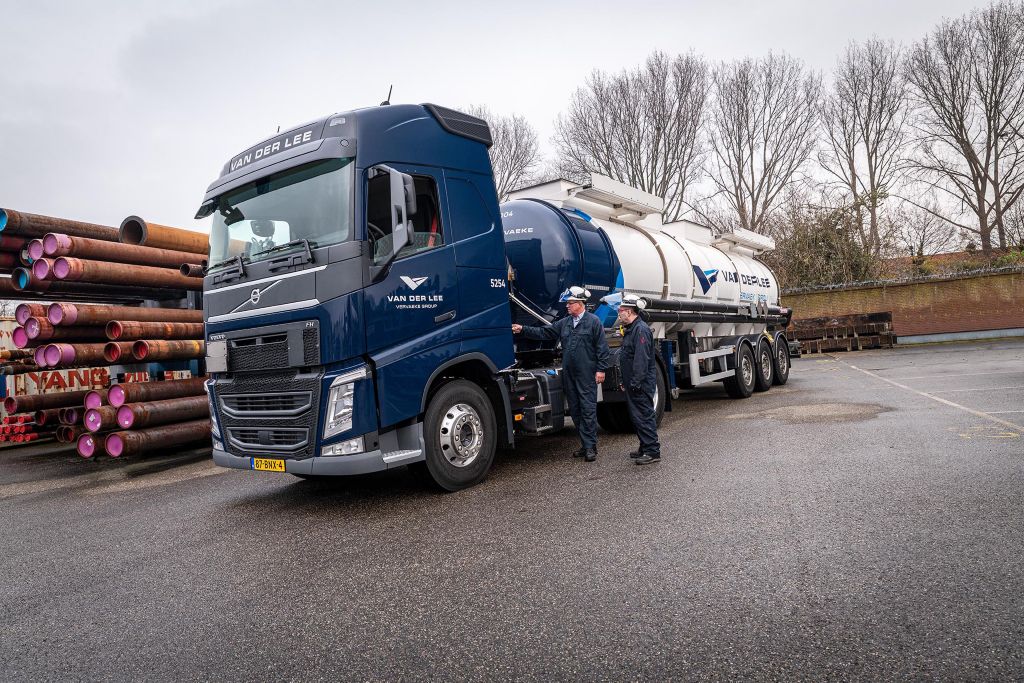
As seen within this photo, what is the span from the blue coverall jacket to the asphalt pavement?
1.46 feet

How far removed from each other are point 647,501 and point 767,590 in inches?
75.8

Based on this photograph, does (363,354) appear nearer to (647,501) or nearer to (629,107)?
(647,501)

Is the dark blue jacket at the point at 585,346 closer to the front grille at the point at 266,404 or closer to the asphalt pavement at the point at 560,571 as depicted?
the asphalt pavement at the point at 560,571

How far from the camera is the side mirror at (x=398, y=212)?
17.3 ft

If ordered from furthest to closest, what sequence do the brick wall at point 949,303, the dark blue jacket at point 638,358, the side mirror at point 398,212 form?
the brick wall at point 949,303, the dark blue jacket at point 638,358, the side mirror at point 398,212

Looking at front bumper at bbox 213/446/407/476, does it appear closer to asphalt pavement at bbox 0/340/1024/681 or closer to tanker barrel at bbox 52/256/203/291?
asphalt pavement at bbox 0/340/1024/681

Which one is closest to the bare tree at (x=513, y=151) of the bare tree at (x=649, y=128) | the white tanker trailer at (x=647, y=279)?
the bare tree at (x=649, y=128)

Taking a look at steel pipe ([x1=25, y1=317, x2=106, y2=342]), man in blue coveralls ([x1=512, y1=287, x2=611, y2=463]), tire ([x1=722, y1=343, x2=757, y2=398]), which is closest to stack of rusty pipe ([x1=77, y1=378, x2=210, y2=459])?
steel pipe ([x1=25, y1=317, x2=106, y2=342])

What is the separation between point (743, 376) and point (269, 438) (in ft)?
31.0

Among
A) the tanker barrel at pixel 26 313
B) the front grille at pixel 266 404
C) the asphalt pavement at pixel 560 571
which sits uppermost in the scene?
the tanker barrel at pixel 26 313

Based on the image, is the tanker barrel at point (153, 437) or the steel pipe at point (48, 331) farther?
the tanker barrel at point (153, 437)

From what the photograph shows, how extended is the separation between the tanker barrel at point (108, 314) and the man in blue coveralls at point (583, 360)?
6.26 m

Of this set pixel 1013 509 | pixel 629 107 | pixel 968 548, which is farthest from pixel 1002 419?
pixel 629 107

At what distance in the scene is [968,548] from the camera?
3791 mm
